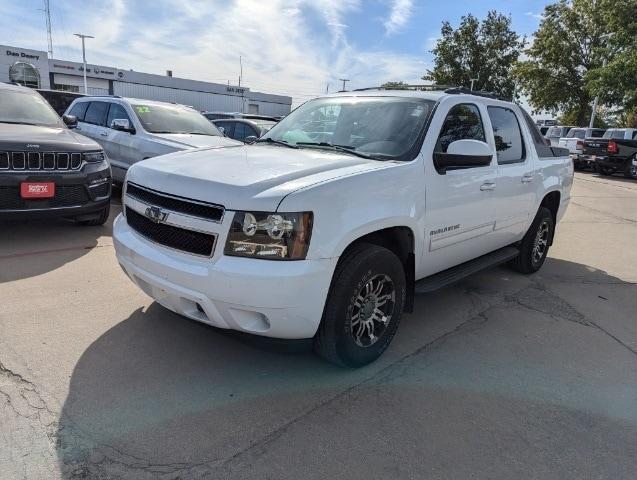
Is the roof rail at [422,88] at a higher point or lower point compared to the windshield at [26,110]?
higher

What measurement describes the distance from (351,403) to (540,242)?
3830 millimetres

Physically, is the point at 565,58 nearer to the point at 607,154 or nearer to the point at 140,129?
the point at 607,154

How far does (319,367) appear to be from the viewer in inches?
133

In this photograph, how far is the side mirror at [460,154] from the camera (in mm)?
3617

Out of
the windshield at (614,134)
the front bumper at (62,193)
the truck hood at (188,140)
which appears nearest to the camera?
the front bumper at (62,193)

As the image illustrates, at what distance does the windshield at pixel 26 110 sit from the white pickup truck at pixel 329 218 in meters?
4.03

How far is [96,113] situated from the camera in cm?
946

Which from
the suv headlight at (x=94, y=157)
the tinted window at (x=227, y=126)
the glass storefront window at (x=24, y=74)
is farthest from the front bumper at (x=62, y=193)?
the glass storefront window at (x=24, y=74)

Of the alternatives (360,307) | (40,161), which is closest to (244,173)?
(360,307)

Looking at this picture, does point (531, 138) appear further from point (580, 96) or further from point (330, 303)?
point (580, 96)

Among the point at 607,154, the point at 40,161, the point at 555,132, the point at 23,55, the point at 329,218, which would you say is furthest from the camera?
the point at 23,55

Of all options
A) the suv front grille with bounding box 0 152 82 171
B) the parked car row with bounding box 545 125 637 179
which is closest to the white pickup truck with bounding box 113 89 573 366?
the suv front grille with bounding box 0 152 82 171

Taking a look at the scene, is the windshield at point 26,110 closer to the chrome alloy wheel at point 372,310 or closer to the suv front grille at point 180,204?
the suv front grille at point 180,204

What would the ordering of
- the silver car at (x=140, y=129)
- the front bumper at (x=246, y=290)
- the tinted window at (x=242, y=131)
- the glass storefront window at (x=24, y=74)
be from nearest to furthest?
→ 1. the front bumper at (x=246, y=290)
2. the silver car at (x=140, y=129)
3. the tinted window at (x=242, y=131)
4. the glass storefront window at (x=24, y=74)
